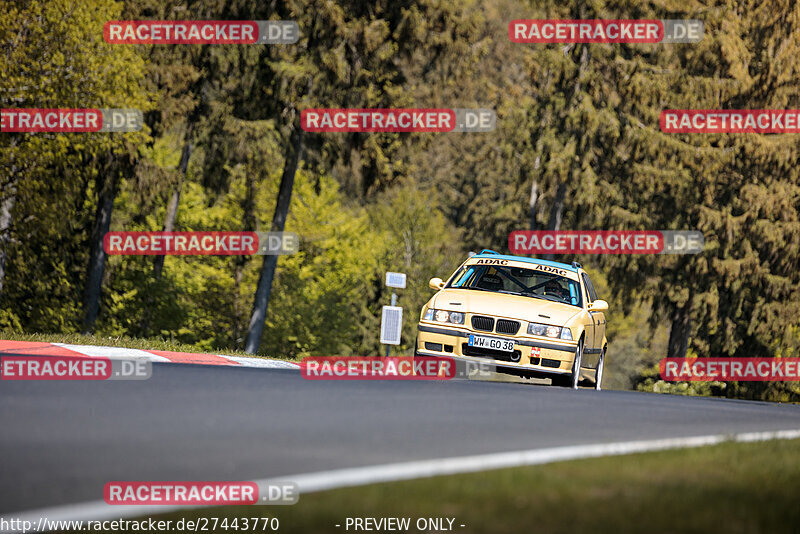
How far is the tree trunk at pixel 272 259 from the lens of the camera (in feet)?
99.7

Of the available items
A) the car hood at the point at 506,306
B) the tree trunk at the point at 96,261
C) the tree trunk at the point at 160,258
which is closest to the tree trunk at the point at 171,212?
the tree trunk at the point at 160,258

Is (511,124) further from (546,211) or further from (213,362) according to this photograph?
(213,362)

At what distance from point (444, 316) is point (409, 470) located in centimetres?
855

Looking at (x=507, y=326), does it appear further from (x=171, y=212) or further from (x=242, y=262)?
(x=242, y=262)

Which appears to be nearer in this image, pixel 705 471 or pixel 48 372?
pixel 705 471

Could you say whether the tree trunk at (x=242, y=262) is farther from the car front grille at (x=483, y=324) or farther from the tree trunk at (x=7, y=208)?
the car front grille at (x=483, y=324)

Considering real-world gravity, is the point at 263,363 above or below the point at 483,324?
below

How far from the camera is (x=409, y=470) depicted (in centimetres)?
697

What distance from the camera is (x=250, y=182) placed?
31.2 metres

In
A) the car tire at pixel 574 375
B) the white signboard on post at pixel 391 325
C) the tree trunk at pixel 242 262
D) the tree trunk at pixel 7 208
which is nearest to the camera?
the car tire at pixel 574 375

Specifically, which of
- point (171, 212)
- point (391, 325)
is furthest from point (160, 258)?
point (391, 325)

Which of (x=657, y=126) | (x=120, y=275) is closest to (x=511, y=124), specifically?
(x=657, y=126)

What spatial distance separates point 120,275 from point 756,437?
32.5 metres

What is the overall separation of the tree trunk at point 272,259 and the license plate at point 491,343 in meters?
15.5
